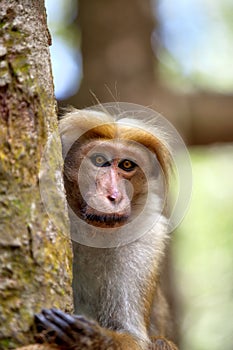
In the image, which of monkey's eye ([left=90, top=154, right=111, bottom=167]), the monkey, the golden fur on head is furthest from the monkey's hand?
the golden fur on head

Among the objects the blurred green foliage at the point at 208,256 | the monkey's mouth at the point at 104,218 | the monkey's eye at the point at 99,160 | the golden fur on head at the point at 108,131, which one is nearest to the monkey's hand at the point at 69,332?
the monkey's mouth at the point at 104,218

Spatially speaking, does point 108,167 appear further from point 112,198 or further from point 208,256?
point 208,256

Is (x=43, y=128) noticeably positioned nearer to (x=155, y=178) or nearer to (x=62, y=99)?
(x=155, y=178)

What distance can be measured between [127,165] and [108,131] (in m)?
0.37

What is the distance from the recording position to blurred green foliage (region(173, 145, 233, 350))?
32.1 ft

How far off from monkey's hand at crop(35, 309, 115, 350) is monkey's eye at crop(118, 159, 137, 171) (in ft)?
4.94

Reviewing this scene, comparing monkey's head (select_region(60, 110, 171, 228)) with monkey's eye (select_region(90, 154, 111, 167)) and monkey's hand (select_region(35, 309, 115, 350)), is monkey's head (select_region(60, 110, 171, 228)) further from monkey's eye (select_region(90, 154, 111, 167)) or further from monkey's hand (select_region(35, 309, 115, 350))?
monkey's hand (select_region(35, 309, 115, 350))

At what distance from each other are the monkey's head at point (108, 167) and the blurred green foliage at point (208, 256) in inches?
143

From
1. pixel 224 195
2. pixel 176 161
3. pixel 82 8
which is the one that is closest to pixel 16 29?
pixel 176 161

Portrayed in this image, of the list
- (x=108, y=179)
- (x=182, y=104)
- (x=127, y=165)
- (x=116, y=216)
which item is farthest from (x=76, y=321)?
(x=182, y=104)

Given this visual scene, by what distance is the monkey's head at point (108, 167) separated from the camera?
5496 mm

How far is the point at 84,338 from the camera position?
442cm

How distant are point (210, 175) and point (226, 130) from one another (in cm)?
284

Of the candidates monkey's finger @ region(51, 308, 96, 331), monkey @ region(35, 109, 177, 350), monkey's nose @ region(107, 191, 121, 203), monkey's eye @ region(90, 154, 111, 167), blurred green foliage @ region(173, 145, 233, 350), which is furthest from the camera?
blurred green foliage @ region(173, 145, 233, 350)
